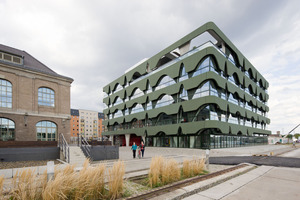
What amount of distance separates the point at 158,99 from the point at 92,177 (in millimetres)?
34047

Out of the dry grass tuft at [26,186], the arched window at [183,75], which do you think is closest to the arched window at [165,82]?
the arched window at [183,75]

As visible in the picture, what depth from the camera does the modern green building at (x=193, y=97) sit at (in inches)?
1152

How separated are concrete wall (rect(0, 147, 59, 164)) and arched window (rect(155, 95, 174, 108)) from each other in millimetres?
24211

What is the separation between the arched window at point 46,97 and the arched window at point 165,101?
69.7ft

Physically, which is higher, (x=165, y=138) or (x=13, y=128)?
(x=13, y=128)

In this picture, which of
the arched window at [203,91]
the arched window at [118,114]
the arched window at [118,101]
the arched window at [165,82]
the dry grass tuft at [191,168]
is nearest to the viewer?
the dry grass tuft at [191,168]

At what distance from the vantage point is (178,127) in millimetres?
31891

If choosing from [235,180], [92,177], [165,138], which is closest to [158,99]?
[165,138]

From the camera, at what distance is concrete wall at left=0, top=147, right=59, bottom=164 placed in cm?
1368

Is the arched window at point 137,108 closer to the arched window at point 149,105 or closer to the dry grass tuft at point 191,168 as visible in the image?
the arched window at point 149,105

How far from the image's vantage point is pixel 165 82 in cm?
3731

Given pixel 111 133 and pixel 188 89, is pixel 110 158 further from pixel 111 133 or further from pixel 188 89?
pixel 111 133

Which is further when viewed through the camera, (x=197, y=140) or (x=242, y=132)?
(x=242, y=132)

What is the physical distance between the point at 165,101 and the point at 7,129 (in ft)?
88.4
